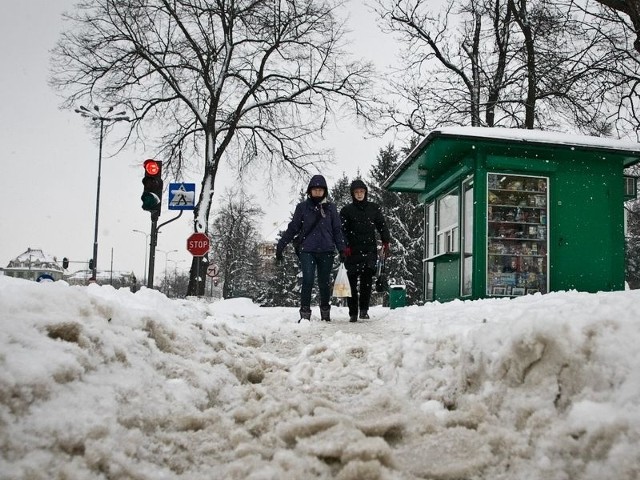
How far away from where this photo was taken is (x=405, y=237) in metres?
36.3

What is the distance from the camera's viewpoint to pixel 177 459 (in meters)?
2.49

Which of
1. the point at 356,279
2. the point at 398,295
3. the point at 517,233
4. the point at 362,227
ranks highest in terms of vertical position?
the point at 517,233

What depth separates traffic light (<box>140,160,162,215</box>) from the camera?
27.6 feet

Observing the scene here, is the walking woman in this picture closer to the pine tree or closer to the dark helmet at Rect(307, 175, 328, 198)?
the dark helmet at Rect(307, 175, 328, 198)

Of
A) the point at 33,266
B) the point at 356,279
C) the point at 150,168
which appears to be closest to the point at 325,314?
the point at 356,279

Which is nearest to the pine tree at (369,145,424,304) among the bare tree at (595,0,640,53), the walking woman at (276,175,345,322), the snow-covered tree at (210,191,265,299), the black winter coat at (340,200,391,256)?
the snow-covered tree at (210,191,265,299)

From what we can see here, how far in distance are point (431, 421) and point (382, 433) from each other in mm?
308

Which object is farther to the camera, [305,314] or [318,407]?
[305,314]

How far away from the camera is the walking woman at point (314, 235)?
8125 mm

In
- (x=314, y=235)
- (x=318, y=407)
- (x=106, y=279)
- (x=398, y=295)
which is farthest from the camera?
(x=106, y=279)

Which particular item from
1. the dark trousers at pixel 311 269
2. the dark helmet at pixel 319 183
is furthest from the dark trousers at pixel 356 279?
the dark helmet at pixel 319 183

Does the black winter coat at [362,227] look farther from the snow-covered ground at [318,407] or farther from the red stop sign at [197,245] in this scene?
the snow-covered ground at [318,407]

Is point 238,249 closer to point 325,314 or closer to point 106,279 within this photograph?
point 325,314

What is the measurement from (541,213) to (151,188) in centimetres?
756
